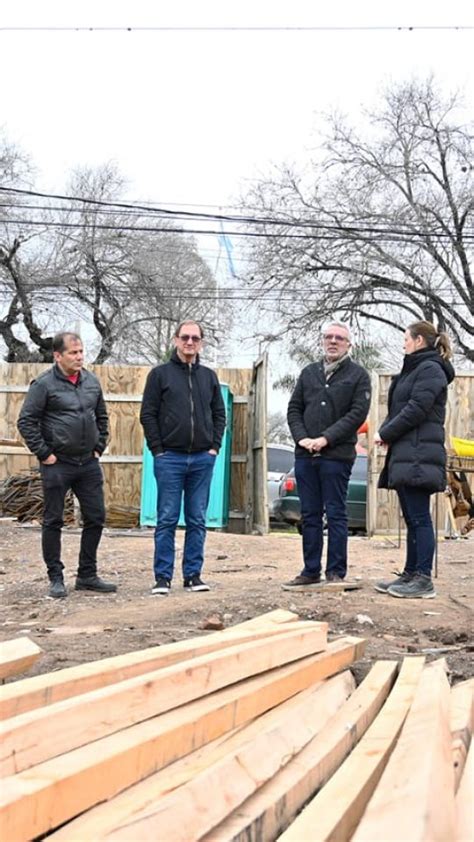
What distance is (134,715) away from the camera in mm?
2834

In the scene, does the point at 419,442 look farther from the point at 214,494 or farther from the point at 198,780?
the point at 214,494

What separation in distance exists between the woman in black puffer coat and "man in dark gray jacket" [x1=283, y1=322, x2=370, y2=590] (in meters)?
0.29

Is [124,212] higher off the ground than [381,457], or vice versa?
[124,212]

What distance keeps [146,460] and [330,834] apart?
430 inches

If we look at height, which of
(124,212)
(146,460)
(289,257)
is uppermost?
(124,212)

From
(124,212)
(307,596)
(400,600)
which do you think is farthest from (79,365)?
(124,212)

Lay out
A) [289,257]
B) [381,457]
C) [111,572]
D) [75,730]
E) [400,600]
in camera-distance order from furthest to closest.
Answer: [289,257] < [381,457] < [111,572] < [400,600] < [75,730]

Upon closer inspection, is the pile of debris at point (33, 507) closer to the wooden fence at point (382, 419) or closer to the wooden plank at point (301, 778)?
the wooden fence at point (382, 419)

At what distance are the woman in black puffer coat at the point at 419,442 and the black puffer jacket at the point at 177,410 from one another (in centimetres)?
127

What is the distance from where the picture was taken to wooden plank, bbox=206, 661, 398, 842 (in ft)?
7.07

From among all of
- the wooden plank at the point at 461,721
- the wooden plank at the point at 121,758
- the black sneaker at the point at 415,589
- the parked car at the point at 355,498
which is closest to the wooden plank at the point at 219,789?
the wooden plank at the point at 121,758

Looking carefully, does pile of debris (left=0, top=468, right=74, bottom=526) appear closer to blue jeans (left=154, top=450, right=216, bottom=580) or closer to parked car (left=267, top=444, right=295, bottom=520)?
parked car (left=267, top=444, right=295, bottom=520)

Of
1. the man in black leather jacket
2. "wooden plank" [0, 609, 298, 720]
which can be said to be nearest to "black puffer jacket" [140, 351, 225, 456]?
the man in black leather jacket

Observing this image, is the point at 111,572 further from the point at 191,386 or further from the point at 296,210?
the point at 296,210
